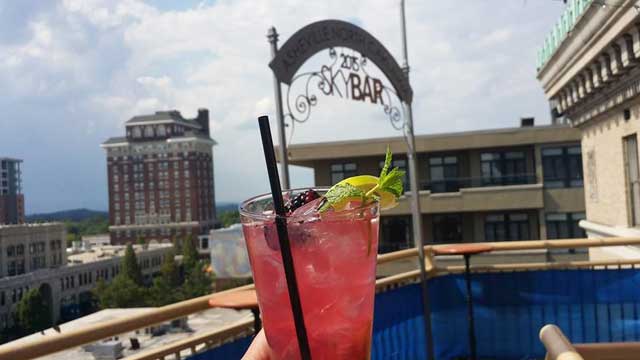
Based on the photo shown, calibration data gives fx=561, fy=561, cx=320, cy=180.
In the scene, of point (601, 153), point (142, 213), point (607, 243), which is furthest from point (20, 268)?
point (142, 213)

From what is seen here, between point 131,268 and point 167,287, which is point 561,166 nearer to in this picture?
point 167,287

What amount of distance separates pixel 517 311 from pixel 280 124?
8.82ft

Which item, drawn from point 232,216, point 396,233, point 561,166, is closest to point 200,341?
point 232,216

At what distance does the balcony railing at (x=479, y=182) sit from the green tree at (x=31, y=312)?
65.8 ft

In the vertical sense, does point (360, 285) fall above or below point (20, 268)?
above

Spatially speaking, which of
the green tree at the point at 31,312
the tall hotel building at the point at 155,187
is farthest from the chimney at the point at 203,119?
the green tree at the point at 31,312

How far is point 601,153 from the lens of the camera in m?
9.63

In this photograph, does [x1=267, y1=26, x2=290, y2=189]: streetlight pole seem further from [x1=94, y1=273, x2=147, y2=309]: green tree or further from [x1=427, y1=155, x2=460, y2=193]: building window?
[x1=94, y1=273, x2=147, y2=309]: green tree

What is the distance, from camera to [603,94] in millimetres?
8719

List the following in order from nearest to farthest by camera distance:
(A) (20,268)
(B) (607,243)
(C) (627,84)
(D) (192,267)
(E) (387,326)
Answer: (E) (387,326), (B) (607,243), (C) (627,84), (A) (20,268), (D) (192,267)

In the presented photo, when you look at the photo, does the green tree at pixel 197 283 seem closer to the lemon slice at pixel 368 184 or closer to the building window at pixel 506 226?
the building window at pixel 506 226

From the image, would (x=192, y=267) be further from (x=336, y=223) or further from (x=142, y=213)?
(x=336, y=223)

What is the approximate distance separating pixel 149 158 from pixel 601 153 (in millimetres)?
102526

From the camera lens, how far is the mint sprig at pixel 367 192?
97 cm
